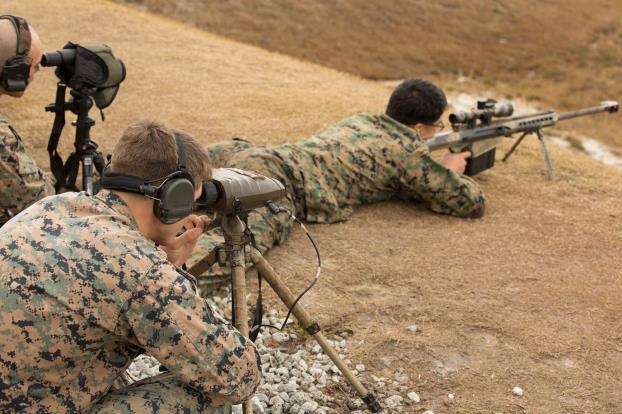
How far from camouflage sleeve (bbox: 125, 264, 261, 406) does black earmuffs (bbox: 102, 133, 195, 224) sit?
8.8 inches

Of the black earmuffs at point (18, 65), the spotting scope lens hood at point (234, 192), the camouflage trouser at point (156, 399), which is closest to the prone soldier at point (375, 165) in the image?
the black earmuffs at point (18, 65)

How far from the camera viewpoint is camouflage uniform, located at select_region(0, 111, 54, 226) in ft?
14.7

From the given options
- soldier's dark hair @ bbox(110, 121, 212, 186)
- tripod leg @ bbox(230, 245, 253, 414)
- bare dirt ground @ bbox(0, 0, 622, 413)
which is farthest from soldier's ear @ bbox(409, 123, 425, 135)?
soldier's dark hair @ bbox(110, 121, 212, 186)

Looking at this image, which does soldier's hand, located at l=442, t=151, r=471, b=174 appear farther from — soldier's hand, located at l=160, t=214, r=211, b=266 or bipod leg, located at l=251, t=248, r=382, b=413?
soldier's hand, located at l=160, t=214, r=211, b=266

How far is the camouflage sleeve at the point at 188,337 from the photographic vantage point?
8.07 ft

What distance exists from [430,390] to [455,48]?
59.1 feet

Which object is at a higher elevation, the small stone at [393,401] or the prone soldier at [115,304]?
the prone soldier at [115,304]

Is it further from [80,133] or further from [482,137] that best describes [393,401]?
[482,137]

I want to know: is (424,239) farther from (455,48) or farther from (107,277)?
(455,48)

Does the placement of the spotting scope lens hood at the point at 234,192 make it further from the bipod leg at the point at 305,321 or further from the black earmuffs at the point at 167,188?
the black earmuffs at the point at 167,188

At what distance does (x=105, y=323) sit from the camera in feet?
8.02

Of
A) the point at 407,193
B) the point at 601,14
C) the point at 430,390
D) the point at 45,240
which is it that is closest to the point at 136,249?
the point at 45,240

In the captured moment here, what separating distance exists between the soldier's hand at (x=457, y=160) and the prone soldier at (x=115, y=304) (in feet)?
14.4

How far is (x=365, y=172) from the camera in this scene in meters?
6.22
